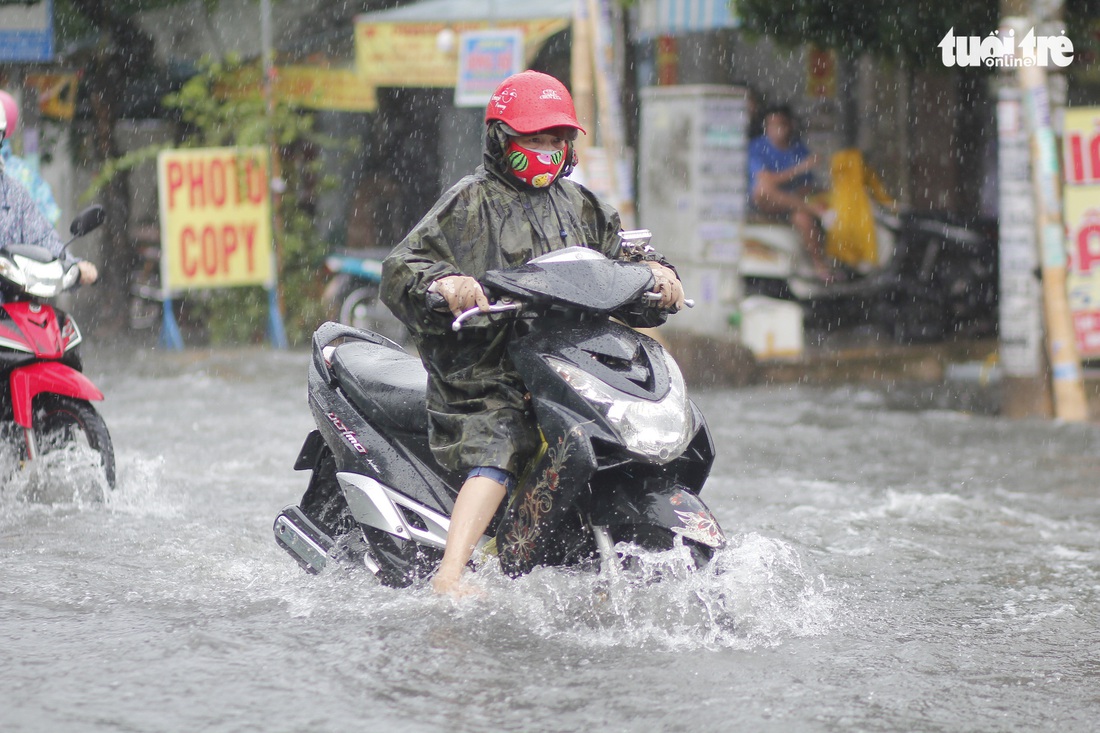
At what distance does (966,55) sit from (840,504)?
5.30 metres

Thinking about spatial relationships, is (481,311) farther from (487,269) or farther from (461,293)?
(487,269)

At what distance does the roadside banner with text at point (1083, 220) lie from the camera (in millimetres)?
9367

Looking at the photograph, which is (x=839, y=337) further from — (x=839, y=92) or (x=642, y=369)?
(x=642, y=369)

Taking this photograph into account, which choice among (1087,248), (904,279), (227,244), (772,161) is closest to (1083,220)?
(1087,248)

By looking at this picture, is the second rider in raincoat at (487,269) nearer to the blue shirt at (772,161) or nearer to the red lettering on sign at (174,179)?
the red lettering on sign at (174,179)

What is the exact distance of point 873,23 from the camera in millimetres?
10484

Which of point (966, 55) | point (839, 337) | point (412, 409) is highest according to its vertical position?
point (966, 55)

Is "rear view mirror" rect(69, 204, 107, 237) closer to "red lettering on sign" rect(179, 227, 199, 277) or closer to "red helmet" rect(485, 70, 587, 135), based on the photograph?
"red helmet" rect(485, 70, 587, 135)

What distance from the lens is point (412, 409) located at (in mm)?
4531

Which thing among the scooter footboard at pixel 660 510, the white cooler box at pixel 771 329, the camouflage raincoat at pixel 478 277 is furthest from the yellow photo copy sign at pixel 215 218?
the scooter footboard at pixel 660 510

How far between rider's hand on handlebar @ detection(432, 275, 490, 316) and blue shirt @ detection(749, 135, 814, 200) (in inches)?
389

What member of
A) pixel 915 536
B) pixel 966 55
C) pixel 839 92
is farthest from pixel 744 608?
pixel 839 92

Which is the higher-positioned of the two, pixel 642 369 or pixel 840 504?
pixel 642 369

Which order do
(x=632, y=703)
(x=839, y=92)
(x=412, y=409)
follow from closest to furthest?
(x=632, y=703) → (x=412, y=409) → (x=839, y=92)
